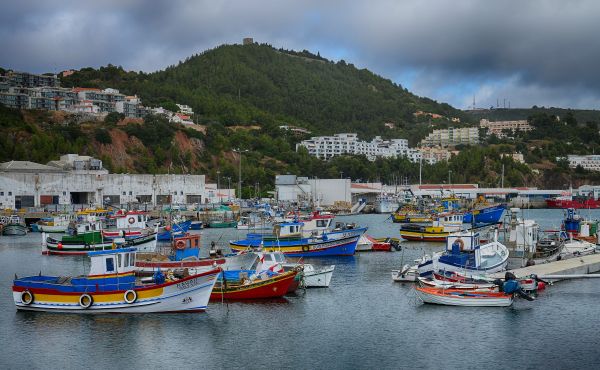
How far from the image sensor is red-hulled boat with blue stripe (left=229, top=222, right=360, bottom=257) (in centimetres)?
4859

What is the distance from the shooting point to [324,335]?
26734mm

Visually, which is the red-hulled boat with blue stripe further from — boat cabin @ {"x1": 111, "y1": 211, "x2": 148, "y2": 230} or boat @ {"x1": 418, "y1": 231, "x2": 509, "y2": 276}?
boat cabin @ {"x1": 111, "y1": 211, "x2": 148, "y2": 230}

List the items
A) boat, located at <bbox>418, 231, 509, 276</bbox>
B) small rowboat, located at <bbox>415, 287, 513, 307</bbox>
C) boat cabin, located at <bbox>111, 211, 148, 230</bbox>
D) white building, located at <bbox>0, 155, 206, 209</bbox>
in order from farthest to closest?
white building, located at <bbox>0, 155, 206, 209</bbox>, boat cabin, located at <bbox>111, 211, 148, 230</bbox>, boat, located at <bbox>418, 231, 509, 276</bbox>, small rowboat, located at <bbox>415, 287, 513, 307</bbox>

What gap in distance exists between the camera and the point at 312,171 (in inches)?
5960

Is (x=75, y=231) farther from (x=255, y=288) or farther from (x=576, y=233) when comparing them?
(x=576, y=233)

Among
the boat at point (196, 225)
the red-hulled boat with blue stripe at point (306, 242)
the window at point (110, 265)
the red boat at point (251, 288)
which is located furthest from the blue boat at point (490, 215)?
the window at point (110, 265)

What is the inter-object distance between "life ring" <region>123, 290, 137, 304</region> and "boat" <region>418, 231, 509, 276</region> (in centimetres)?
1454

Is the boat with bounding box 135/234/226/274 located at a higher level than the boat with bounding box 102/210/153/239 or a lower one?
lower

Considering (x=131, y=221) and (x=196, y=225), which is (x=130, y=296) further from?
(x=196, y=225)

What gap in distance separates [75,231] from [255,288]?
102 feet

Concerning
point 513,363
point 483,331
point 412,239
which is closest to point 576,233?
point 412,239

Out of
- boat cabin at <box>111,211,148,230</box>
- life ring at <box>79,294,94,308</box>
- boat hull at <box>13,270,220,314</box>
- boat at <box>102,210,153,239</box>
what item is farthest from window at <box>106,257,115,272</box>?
boat cabin at <box>111,211,148,230</box>

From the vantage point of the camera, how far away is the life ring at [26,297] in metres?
29.8

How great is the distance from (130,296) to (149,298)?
76 cm
